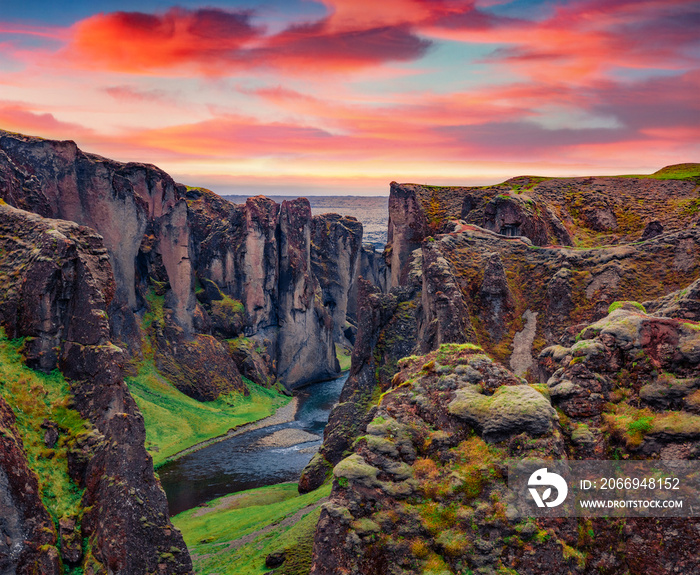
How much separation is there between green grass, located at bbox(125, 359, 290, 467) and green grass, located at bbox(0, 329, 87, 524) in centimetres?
4216

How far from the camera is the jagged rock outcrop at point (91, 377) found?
29266mm

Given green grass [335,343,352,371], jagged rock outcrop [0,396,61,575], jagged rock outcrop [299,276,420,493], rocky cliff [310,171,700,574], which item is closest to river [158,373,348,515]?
jagged rock outcrop [299,276,420,493]

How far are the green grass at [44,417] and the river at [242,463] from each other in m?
31.1

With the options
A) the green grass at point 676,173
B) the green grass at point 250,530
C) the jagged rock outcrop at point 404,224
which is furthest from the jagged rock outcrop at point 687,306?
the green grass at point 676,173

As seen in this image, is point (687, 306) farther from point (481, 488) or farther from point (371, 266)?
point (371, 266)

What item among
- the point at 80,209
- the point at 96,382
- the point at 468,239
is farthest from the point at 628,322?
the point at 80,209

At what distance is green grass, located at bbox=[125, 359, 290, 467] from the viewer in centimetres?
7700

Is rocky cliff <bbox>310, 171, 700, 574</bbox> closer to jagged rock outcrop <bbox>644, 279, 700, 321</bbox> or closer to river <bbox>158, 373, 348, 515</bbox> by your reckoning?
jagged rock outcrop <bbox>644, 279, 700, 321</bbox>

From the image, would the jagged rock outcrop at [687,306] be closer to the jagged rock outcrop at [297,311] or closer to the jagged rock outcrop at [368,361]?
the jagged rock outcrop at [368,361]

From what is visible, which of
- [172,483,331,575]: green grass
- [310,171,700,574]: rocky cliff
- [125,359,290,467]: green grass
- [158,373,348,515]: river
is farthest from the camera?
[125,359,290,467]: green grass

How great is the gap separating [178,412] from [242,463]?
1817cm

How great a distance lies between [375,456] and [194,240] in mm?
105830

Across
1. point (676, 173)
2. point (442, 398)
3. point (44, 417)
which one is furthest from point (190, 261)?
point (442, 398)

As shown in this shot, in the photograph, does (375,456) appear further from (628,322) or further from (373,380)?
(373,380)
